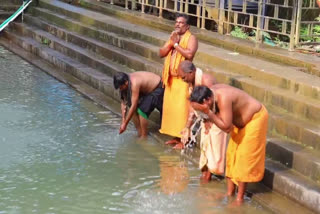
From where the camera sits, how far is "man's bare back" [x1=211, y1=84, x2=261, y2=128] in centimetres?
505

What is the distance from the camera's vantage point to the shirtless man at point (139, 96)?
6.86 m

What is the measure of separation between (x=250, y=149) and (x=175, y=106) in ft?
6.12

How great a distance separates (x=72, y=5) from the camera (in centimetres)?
1486

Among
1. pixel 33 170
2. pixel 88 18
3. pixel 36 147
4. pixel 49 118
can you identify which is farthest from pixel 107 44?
pixel 33 170

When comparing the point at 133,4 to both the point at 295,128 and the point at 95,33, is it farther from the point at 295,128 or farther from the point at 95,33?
the point at 295,128

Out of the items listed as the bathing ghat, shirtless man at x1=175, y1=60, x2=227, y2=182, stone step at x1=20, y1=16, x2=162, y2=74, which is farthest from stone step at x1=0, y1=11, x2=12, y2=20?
shirtless man at x1=175, y1=60, x2=227, y2=182

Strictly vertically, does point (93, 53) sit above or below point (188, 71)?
below

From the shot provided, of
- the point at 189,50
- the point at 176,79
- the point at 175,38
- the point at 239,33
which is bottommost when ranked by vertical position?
the point at 176,79

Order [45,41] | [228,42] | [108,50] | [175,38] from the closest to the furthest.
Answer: [175,38], [228,42], [108,50], [45,41]

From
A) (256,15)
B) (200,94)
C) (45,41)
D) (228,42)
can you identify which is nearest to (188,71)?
(200,94)

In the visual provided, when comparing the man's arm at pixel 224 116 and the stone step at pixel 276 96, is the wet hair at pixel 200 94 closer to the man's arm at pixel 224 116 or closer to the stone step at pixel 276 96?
the man's arm at pixel 224 116

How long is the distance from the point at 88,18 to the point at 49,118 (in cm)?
509

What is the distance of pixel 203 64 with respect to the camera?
28.6 feet

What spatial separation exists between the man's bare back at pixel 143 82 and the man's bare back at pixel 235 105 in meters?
1.80
